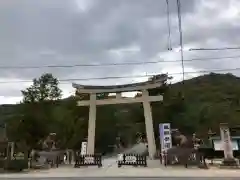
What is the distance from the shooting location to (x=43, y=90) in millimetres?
40406

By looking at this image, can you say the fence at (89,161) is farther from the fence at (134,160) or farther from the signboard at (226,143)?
the signboard at (226,143)

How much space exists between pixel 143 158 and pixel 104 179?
663cm

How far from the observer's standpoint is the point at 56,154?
21656 millimetres

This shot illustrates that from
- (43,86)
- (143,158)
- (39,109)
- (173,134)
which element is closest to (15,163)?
(143,158)

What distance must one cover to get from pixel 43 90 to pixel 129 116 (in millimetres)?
11946

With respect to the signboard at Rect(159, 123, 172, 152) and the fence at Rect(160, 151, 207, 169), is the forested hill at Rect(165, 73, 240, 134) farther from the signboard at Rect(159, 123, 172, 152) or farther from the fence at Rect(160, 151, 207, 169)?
the fence at Rect(160, 151, 207, 169)

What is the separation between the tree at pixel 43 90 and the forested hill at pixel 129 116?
1.30 m

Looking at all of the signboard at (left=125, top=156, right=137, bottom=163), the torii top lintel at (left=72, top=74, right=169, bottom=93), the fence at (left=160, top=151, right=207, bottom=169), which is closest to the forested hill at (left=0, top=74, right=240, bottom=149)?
the torii top lintel at (left=72, top=74, right=169, bottom=93)

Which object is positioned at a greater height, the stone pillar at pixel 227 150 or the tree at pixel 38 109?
the tree at pixel 38 109

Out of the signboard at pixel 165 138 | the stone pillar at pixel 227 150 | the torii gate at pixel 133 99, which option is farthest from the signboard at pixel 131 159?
the torii gate at pixel 133 99

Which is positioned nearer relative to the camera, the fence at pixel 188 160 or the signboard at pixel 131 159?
the fence at pixel 188 160

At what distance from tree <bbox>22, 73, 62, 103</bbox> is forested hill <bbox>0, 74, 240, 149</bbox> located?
1301 mm

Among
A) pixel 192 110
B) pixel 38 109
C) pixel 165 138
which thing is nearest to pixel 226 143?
pixel 165 138

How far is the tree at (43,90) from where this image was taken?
3896 centimetres
